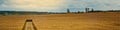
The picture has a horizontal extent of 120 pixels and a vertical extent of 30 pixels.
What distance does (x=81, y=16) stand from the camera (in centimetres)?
322

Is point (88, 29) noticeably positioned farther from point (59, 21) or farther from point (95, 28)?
point (59, 21)

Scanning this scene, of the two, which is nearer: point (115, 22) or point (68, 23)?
point (115, 22)

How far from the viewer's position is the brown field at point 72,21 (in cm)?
315

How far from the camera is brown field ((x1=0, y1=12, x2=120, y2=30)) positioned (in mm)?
3148

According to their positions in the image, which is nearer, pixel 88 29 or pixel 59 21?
pixel 88 29

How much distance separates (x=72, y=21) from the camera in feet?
11.1

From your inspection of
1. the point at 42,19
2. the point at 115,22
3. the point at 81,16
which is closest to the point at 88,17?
the point at 81,16

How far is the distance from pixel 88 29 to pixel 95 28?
0.29 feet

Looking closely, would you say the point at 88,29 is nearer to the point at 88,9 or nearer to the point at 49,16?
the point at 88,9

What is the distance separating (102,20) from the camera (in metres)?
3.29

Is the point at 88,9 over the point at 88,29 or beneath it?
over

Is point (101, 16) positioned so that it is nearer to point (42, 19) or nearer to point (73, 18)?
point (73, 18)

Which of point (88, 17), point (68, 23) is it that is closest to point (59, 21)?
point (68, 23)

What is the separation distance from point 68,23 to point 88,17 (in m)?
0.32
